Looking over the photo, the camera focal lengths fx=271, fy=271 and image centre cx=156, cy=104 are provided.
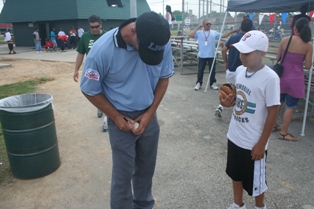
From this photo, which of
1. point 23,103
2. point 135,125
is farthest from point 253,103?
point 23,103

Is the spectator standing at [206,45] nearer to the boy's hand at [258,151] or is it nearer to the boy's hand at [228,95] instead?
the boy's hand at [228,95]

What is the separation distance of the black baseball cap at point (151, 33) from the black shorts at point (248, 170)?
1.17 meters

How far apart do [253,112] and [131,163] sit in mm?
1085

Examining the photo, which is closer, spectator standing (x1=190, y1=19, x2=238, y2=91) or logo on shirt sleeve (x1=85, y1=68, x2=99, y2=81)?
logo on shirt sleeve (x1=85, y1=68, x2=99, y2=81)

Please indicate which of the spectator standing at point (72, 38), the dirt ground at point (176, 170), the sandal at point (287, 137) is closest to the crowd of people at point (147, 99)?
the dirt ground at point (176, 170)

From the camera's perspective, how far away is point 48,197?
300 centimetres

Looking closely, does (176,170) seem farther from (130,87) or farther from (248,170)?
(130,87)

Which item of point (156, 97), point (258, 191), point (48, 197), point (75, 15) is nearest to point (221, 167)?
point (258, 191)

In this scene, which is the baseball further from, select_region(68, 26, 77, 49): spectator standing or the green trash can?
select_region(68, 26, 77, 49): spectator standing

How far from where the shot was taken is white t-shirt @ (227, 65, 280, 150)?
2129 millimetres

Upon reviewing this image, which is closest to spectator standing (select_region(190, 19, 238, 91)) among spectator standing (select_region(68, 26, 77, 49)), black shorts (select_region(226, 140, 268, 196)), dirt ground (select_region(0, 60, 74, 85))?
black shorts (select_region(226, 140, 268, 196))

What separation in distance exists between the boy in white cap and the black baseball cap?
0.77 m

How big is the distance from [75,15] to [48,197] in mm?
23552

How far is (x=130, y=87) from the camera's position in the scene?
2057 millimetres
